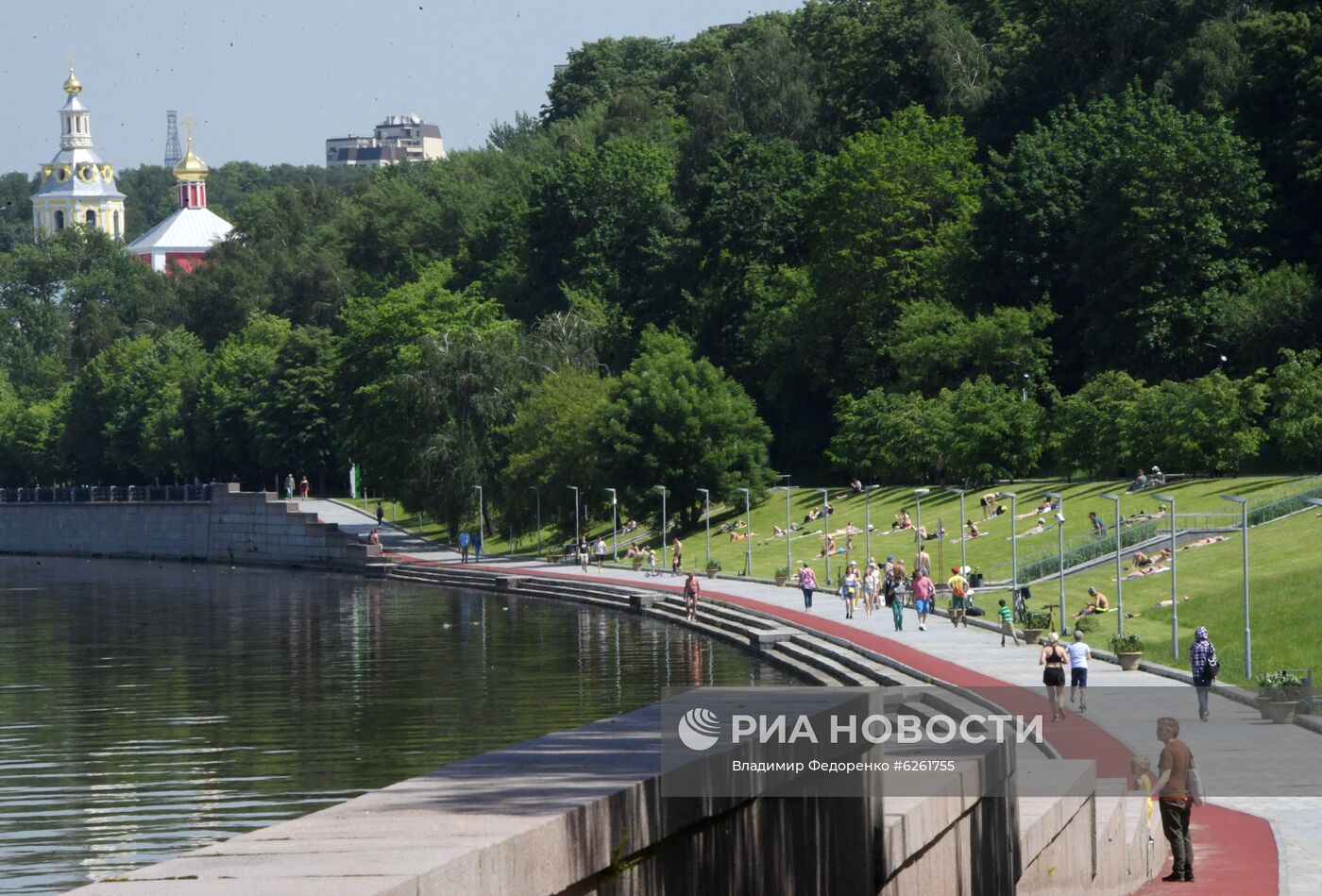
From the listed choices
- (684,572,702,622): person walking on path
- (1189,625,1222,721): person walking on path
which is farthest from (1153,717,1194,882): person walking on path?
(684,572,702,622): person walking on path

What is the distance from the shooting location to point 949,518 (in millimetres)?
68875

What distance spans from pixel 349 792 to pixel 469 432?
5467 cm

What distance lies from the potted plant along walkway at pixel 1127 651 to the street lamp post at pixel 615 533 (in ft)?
135

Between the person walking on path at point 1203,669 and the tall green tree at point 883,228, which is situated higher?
the tall green tree at point 883,228

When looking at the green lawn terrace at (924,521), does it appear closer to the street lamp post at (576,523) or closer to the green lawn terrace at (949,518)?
the green lawn terrace at (949,518)

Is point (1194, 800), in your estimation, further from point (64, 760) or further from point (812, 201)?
point (812, 201)

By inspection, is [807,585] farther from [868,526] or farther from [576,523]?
[576,523]

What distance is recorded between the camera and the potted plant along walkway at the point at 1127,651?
118 feet

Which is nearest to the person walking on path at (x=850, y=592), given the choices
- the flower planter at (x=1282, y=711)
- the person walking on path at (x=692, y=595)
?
the person walking on path at (x=692, y=595)

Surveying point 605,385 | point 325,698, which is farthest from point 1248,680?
point 605,385

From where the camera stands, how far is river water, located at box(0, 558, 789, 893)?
29417mm

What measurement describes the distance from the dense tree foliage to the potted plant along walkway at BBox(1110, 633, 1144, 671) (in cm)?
2735

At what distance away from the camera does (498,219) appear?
11275 centimetres

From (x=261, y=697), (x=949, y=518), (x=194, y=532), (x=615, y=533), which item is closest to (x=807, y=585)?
(x=261, y=697)
